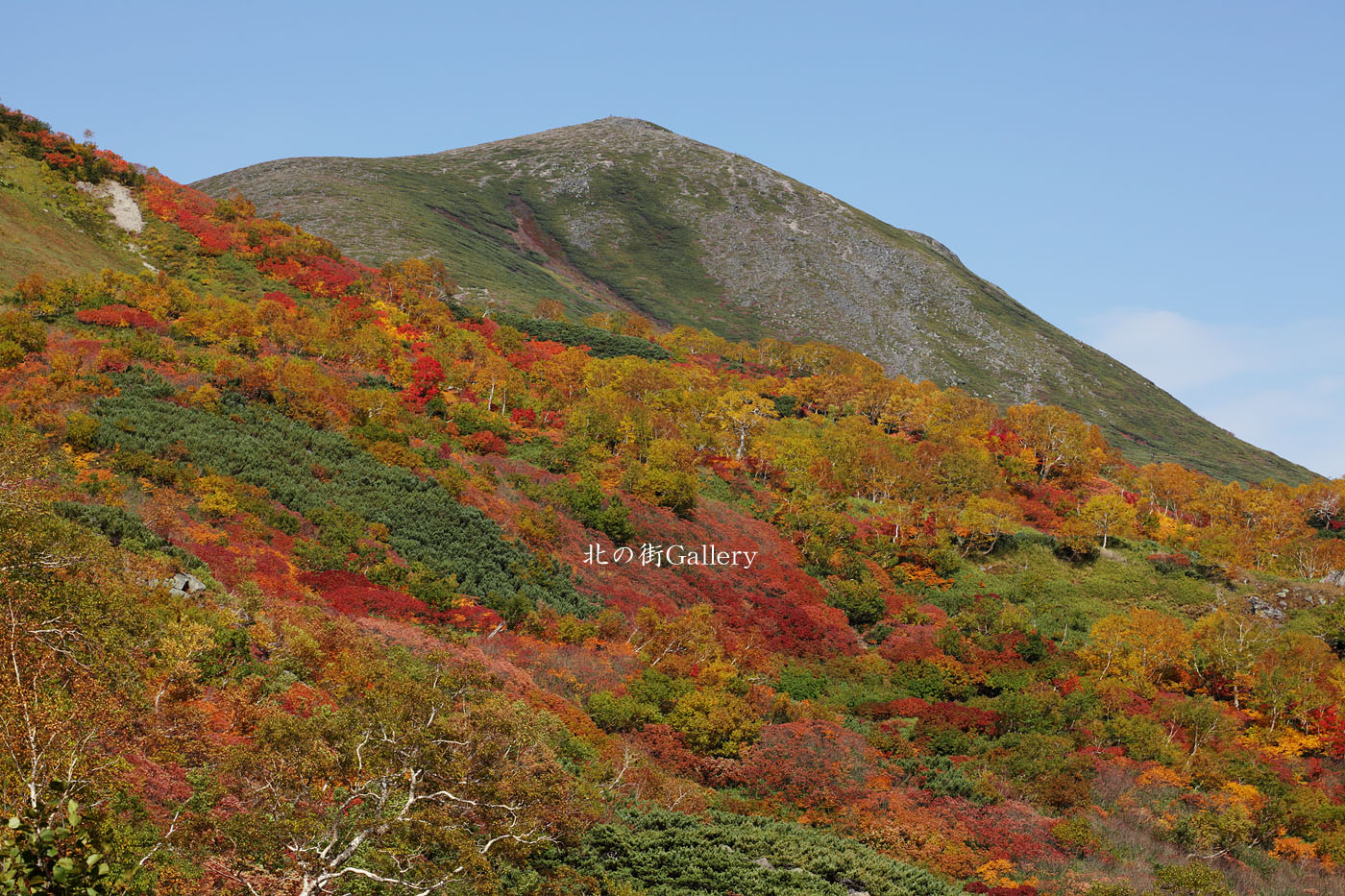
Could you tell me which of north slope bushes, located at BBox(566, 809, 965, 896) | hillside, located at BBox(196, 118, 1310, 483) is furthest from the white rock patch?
north slope bushes, located at BBox(566, 809, 965, 896)

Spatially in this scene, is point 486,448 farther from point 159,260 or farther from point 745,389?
point 745,389

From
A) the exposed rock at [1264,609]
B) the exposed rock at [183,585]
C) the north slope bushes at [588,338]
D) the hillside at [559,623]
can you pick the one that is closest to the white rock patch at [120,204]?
the hillside at [559,623]

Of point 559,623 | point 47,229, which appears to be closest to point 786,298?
point 47,229

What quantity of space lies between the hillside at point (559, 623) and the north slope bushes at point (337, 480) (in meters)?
0.29

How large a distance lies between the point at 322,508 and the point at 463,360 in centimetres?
3700

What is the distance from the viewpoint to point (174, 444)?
4144 cm

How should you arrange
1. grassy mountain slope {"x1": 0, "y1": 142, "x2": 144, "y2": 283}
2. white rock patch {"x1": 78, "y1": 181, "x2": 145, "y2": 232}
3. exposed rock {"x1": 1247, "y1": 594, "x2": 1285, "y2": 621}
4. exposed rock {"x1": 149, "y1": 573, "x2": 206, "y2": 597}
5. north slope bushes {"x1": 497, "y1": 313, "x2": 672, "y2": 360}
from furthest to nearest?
1. north slope bushes {"x1": 497, "y1": 313, "x2": 672, "y2": 360}
2. white rock patch {"x1": 78, "y1": 181, "x2": 145, "y2": 232}
3. exposed rock {"x1": 1247, "y1": 594, "x2": 1285, "y2": 621}
4. grassy mountain slope {"x1": 0, "y1": 142, "x2": 144, "y2": 283}
5. exposed rock {"x1": 149, "y1": 573, "x2": 206, "y2": 597}

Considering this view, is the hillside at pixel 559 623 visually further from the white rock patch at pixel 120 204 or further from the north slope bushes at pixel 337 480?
the white rock patch at pixel 120 204

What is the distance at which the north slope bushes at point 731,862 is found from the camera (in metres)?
23.3

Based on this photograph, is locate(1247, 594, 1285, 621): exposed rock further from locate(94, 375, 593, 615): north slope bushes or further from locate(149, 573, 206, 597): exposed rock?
locate(149, 573, 206, 597): exposed rock

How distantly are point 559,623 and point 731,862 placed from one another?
20.4 metres

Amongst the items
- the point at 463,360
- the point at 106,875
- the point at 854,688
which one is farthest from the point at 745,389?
the point at 106,875

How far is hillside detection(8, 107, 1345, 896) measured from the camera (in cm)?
1792

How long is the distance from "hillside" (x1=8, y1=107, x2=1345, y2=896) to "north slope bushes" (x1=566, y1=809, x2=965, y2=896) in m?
0.14
